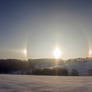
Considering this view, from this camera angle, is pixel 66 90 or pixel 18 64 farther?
pixel 18 64

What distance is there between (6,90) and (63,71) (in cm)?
2580

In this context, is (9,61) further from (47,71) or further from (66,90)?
(66,90)

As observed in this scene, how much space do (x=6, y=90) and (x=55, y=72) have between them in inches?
976

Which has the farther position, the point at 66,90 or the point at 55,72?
the point at 55,72

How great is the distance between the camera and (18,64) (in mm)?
42031

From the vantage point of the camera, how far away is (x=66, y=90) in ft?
11.6

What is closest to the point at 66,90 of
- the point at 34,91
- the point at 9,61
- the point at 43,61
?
the point at 34,91

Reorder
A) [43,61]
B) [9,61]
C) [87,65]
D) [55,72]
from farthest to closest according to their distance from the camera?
[43,61] < [9,61] < [87,65] < [55,72]

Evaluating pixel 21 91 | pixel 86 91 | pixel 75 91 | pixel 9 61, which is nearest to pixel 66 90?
pixel 75 91

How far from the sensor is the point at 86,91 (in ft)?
11.1

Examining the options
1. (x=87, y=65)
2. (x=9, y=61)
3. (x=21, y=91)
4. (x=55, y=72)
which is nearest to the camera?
(x=21, y=91)

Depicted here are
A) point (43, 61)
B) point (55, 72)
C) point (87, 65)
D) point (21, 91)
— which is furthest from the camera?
point (43, 61)

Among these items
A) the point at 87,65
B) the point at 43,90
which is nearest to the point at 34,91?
the point at 43,90

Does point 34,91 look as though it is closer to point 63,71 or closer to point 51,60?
point 63,71
